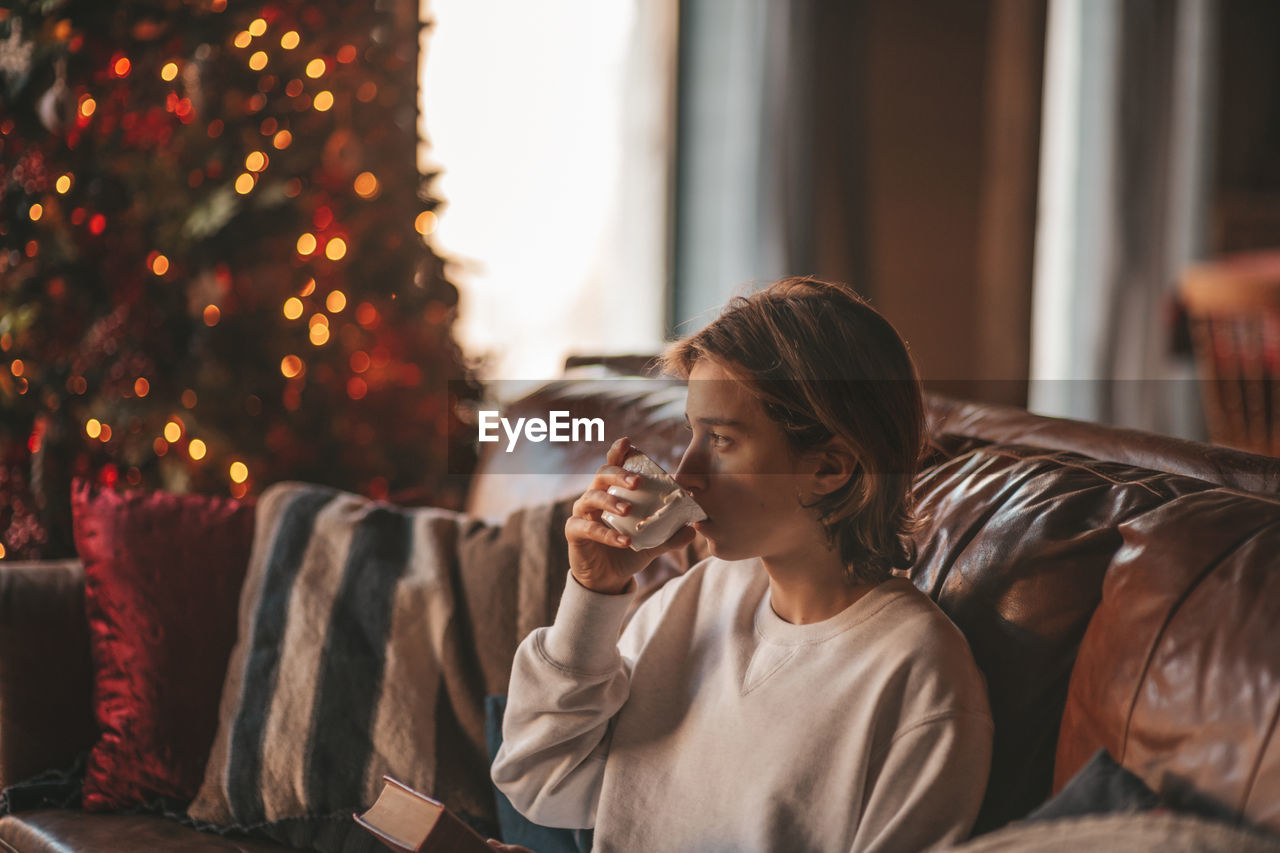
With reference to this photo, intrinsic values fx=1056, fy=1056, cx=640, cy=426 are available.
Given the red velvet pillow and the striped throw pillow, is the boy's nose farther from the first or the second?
the red velvet pillow

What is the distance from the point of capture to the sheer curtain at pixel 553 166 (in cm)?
308

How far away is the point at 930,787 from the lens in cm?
78

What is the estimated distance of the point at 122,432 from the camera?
6.19 feet

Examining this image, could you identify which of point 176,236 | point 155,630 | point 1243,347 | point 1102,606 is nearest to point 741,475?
point 1102,606

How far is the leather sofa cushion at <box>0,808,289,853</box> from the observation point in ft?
3.96

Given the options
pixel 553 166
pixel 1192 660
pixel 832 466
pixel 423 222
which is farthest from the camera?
pixel 553 166

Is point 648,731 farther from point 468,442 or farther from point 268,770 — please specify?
point 468,442

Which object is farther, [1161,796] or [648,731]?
[648,731]

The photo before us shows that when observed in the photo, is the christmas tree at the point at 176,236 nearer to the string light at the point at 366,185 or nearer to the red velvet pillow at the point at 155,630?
the string light at the point at 366,185

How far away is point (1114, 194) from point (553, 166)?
235 centimetres

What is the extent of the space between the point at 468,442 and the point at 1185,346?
303 centimetres

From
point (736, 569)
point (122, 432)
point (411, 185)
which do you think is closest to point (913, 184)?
point (411, 185)

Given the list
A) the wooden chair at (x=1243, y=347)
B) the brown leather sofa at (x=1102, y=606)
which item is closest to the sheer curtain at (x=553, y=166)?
the wooden chair at (x=1243, y=347)

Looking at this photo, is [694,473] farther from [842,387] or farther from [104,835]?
[104,835]
